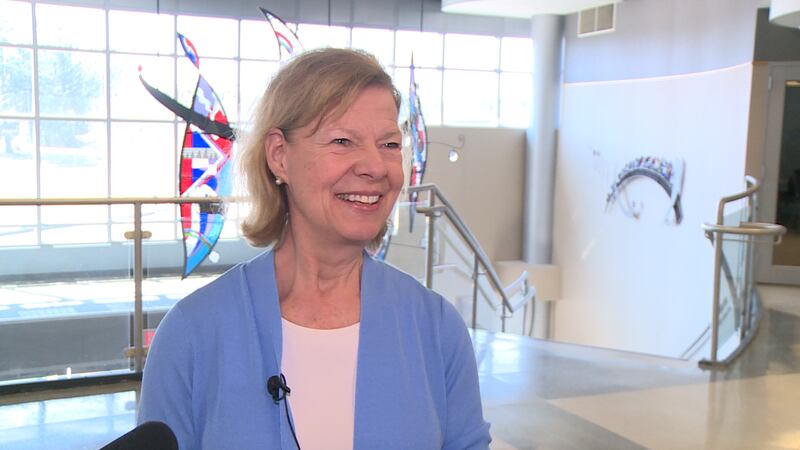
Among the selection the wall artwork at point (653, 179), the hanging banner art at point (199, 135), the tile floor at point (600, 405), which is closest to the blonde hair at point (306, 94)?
the tile floor at point (600, 405)

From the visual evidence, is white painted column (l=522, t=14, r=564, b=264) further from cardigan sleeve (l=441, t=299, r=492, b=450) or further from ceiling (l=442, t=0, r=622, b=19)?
cardigan sleeve (l=441, t=299, r=492, b=450)

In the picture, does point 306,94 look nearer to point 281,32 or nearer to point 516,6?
point 281,32

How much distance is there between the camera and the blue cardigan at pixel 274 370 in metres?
1.30

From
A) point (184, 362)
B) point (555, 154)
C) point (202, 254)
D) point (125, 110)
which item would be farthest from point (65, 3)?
point (184, 362)

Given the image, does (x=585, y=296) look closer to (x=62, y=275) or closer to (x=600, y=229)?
(x=600, y=229)

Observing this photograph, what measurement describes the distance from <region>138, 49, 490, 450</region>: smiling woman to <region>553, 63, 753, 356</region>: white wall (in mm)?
9576

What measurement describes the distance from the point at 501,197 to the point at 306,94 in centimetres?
1539

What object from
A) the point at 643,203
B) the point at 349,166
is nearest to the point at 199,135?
the point at 643,203

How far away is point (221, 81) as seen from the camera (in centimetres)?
1417

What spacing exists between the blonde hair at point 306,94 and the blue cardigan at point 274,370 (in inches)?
7.1

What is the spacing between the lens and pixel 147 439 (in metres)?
0.88

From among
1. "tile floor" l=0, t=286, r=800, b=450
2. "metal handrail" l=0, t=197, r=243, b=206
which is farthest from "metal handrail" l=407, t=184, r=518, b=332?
"metal handrail" l=0, t=197, r=243, b=206

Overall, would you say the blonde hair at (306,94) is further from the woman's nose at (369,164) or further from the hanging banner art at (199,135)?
the hanging banner art at (199,135)

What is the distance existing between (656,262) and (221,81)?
8.13 m
